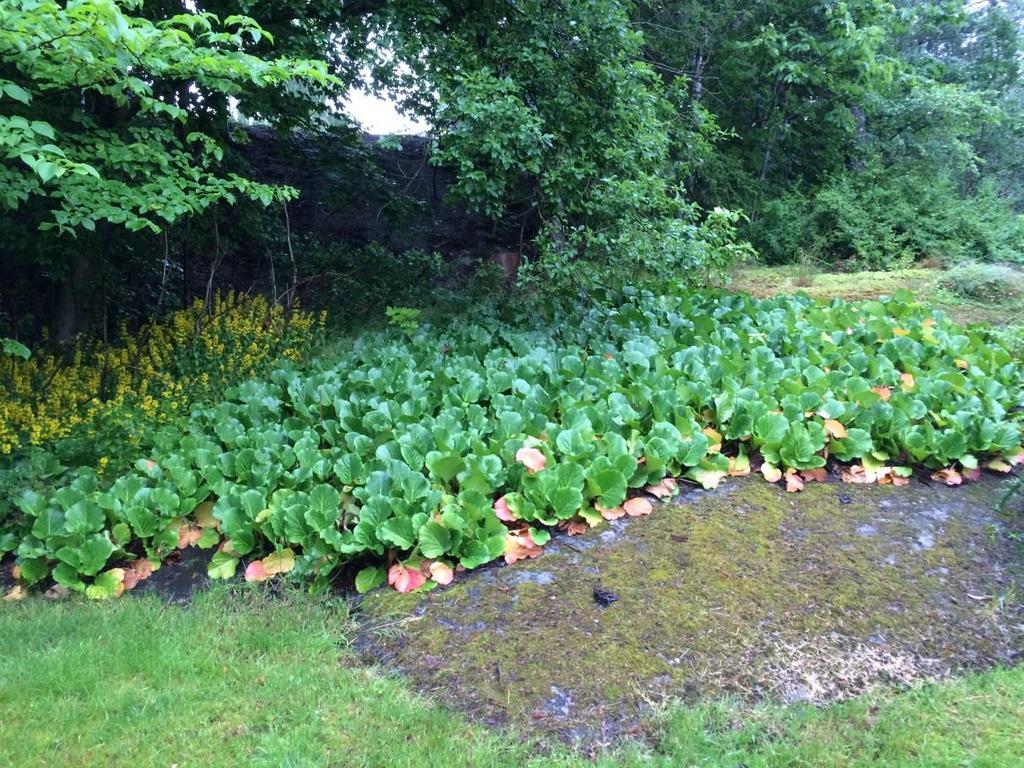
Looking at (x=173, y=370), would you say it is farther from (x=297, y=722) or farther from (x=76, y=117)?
(x=297, y=722)

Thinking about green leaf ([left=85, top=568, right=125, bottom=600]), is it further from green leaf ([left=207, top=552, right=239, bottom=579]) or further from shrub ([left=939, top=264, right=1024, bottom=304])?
shrub ([left=939, top=264, right=1024, bottom=304])

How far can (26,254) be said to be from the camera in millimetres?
6055

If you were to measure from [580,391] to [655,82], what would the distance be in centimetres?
458

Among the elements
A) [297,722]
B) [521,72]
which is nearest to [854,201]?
[521,72]

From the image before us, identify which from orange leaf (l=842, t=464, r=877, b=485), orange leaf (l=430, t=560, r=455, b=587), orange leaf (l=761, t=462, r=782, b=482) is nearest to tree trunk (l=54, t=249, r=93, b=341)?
orange leaf (l=430, t=560, r=455, b=587)

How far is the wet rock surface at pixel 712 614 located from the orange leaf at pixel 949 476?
1.10 feet

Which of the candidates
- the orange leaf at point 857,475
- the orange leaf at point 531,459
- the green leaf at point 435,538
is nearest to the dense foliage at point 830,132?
the orange leaf at point 857,475

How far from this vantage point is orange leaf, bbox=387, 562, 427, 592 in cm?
317

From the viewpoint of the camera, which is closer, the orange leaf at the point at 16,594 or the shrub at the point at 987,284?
the orange leaf at the point at 16,594

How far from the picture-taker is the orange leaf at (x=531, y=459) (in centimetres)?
369

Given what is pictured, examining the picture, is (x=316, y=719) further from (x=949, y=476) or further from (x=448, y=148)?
(x=448, y=148)

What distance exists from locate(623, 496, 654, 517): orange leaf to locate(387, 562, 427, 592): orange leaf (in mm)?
1109

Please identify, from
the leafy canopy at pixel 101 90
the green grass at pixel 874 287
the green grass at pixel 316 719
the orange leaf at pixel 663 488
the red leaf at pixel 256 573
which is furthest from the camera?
the green grass at pixel 874 287

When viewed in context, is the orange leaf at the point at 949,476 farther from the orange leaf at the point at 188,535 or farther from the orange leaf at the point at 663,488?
the orange leaf at the point at 188,535
